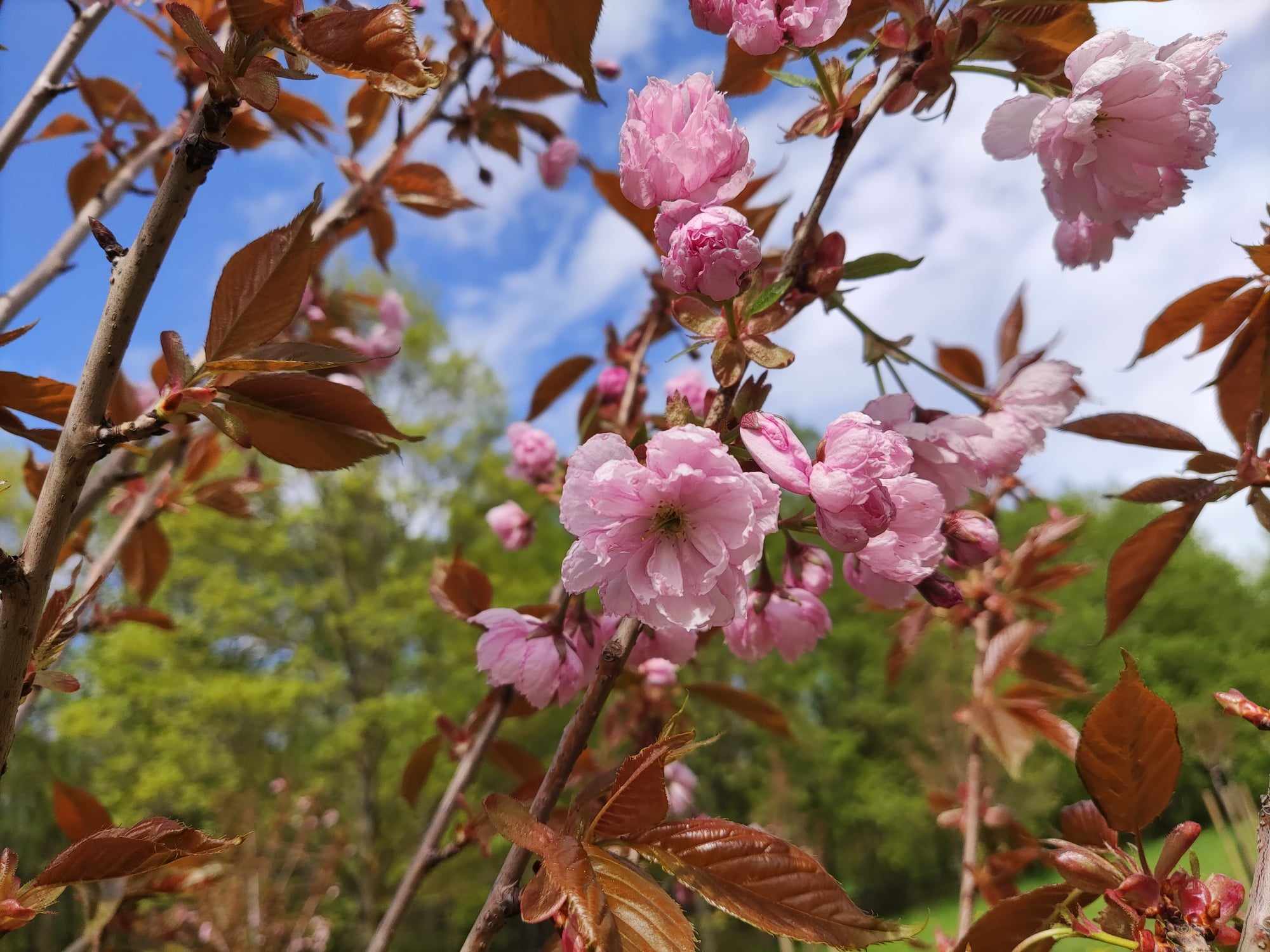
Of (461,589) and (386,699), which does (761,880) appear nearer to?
(461,589)

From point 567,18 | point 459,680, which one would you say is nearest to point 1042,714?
point 567,18

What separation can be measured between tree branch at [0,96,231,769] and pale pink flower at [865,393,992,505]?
1.33ft

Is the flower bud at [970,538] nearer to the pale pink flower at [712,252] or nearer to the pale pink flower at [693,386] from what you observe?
the pale pink flower at [712,252]

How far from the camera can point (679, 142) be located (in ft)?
1.44

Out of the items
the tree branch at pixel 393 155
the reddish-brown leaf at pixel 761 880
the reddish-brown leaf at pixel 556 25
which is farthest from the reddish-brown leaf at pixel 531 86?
the reddish-brown leaf at pixel 761 880

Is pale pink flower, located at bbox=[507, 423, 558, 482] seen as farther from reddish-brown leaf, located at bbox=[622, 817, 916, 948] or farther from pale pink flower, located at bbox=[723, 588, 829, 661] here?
reddish-brown leaf, located at bbox=[622, 817, 916, 948]

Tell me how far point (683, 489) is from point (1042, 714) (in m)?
0.68

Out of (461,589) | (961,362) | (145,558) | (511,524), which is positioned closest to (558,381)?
(511,524)

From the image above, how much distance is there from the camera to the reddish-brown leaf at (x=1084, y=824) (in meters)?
0.53

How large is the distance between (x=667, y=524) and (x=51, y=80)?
3.22 ft

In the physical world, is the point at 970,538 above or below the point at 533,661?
above

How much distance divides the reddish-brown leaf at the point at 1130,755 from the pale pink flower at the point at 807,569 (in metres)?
0.22

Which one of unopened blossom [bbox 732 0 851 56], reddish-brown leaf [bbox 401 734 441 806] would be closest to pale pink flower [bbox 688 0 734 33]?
unopened blossom [bbox 732 0 851 56]

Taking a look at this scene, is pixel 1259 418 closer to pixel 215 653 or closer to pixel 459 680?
pixel 459 680
